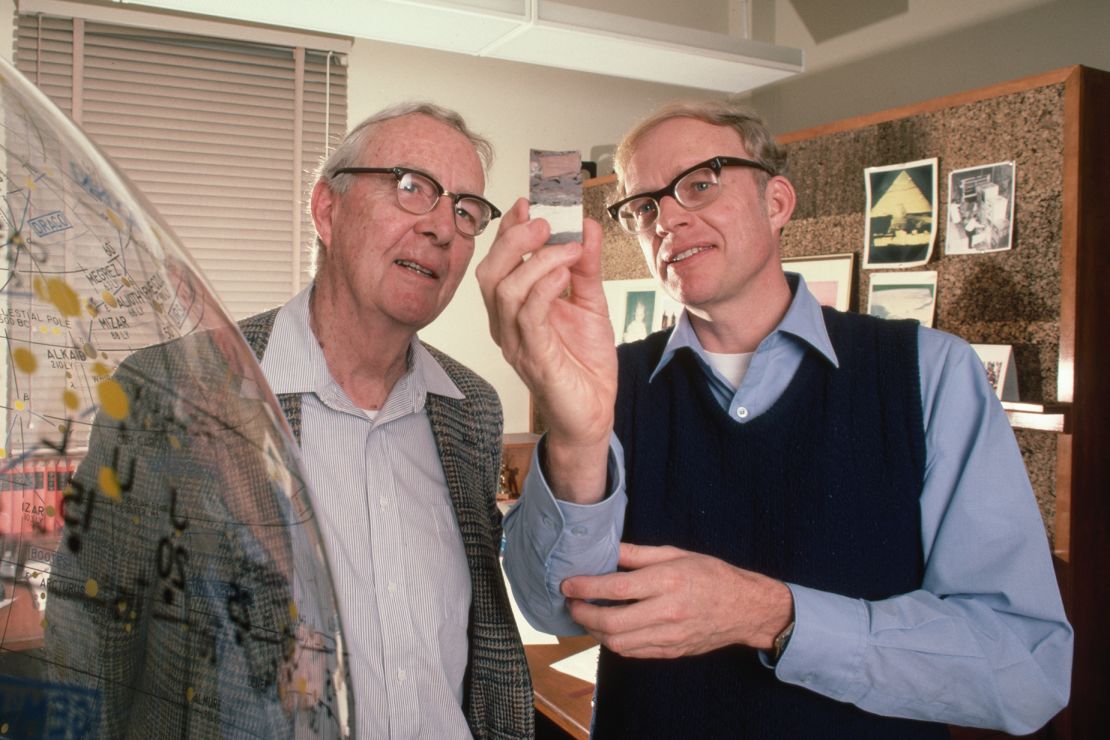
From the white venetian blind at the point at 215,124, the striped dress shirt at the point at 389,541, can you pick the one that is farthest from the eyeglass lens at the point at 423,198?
the white venetian blind at the point at 215,124

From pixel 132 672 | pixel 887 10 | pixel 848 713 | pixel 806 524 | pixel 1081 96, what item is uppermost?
pixel 887 10

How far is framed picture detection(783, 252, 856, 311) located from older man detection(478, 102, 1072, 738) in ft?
2.28

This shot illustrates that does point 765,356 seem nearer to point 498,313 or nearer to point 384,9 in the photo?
point 498,313

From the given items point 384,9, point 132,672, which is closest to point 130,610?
point 132,672

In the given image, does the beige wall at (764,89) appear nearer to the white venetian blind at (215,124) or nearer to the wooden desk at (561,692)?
the white venetian blind at (215,124)

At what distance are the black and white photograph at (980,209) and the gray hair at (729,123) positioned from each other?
1.76 feet

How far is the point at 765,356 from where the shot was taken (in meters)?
0.92

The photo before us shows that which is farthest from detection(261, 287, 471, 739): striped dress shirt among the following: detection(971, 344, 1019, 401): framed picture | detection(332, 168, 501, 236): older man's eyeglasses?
detection(971, 344, 1019, 401): framed picture

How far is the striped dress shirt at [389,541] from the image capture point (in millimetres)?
816

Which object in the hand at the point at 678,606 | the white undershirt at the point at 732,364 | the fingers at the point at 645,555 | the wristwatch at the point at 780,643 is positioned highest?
the white undershirt at the point at 732,364

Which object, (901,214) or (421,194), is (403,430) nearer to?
(421,194)

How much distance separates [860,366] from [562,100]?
2425 mm

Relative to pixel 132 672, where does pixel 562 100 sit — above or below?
above

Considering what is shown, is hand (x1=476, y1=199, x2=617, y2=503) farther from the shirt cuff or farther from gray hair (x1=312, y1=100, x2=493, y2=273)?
gray hair (x1=312, y1=100, x2=493, y2=273)
